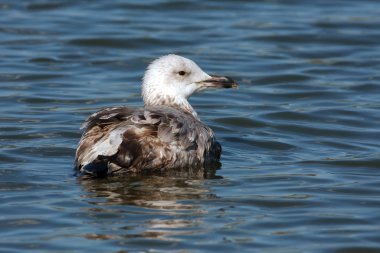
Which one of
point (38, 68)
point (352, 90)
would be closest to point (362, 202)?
point (352, 90)

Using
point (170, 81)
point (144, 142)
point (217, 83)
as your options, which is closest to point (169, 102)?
point (170, 81)

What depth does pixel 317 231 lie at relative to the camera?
28.1 feet

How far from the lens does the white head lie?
1140 centimetres

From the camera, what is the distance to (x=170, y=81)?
11469 millimetres

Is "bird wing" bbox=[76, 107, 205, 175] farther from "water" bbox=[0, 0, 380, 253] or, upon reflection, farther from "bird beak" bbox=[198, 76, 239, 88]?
"bird beak" bbox=[198, 76, 239, 88]

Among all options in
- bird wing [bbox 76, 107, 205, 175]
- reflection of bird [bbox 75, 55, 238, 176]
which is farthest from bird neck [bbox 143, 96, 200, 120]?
bird wing [bbox 76, 107, 205, 175]

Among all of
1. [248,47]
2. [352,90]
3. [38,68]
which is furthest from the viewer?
[248,47]

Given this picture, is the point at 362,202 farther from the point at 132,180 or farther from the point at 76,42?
the point at 76,42

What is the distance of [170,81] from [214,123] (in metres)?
1.71

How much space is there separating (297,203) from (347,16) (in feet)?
33.6

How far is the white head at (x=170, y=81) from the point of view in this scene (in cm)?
1140

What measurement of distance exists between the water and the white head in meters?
0.82

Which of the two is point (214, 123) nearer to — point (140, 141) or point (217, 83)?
point (217, 83)

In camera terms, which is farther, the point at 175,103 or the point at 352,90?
the point at 352,90
